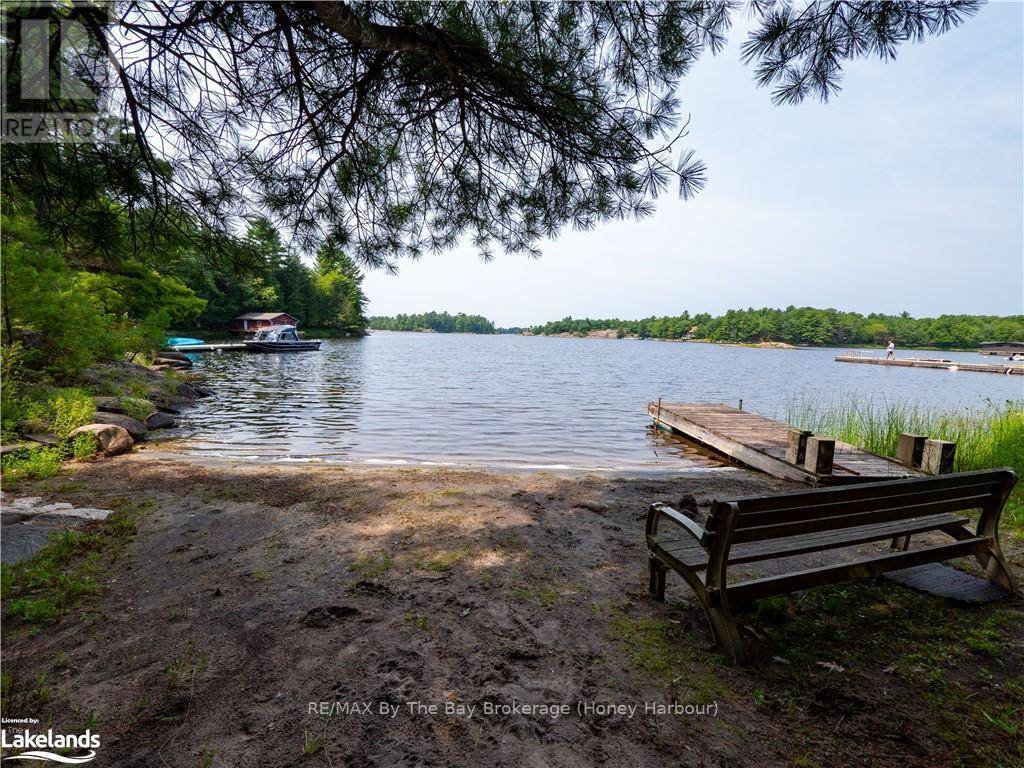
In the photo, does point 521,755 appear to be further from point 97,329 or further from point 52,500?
point 97,329

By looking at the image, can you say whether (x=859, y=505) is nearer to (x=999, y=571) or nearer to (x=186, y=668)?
(x=999, y=571)

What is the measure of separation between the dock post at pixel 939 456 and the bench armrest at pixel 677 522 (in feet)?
20.5

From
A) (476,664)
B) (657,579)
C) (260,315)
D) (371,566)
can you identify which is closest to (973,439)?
(657,579)

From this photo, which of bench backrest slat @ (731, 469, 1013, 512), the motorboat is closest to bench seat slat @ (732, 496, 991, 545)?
bench backrest slat @ (731, 469, 1013, 512)

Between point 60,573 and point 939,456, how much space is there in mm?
10523

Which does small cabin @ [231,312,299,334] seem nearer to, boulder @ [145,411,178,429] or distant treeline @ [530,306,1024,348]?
boulder @ [145,411,178,429]

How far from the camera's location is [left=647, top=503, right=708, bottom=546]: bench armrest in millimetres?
2822

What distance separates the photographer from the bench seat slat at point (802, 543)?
120 inches

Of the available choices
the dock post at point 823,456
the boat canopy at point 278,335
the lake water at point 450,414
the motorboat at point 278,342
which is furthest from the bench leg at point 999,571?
the boat canopy at point 278,335

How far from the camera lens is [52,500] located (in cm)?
520

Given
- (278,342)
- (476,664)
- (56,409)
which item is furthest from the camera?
(278,342)

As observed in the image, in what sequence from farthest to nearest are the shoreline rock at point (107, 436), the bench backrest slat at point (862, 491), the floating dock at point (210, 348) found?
the floating dock at point (210, 348) < the shoreline rock at point (107, 436) < the bench backrest slat at point (862, 491)

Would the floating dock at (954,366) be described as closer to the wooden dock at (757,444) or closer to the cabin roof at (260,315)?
the wooden dock at (757,444)

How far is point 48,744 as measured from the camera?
2.06 meters
